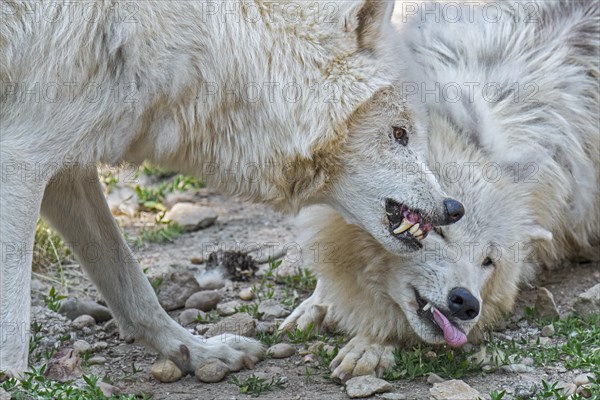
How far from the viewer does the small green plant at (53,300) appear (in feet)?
20.5

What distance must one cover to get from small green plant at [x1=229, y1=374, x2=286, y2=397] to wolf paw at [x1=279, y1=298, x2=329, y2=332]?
0.84 m

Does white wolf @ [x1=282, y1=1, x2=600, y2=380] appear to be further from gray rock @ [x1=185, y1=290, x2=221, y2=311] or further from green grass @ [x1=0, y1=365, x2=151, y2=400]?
green grass @ [x1=0, y1=365, x2=151, y2=400]

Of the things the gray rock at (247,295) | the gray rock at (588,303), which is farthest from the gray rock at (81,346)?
the gray rock at (588,303)

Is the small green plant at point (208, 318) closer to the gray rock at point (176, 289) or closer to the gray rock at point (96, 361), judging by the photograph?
the gray rock at point (176, 289)

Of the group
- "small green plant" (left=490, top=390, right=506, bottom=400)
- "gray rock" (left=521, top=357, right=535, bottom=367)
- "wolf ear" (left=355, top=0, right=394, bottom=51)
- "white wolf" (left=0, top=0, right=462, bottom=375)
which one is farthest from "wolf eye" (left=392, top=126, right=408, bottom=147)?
"gray rock" (left=521, top=357, right=535, bottom=367)

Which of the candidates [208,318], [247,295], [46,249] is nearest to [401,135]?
[208,318]

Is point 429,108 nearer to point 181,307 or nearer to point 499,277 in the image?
point 499,277

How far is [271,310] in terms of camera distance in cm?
640

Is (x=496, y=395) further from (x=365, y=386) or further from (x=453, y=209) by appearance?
(x=453, y=209)

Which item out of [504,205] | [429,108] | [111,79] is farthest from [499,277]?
[111,79]

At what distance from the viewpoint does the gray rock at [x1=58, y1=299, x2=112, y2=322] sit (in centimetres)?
618

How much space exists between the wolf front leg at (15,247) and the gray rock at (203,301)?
1882 mm

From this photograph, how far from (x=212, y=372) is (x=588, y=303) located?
2.29 meters

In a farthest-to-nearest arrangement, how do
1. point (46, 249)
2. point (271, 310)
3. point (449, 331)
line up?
1. point (46, 249)
2. point (271, 310)
3. point (449, 331)
